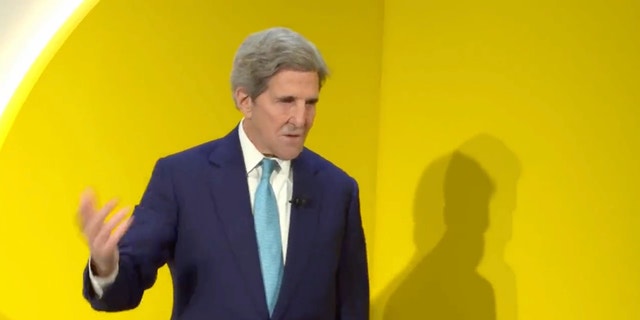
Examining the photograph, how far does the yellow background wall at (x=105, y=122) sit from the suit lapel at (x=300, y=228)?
2.49 ft

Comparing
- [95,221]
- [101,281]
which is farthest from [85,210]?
[101,281]

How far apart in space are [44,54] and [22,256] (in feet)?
1.75

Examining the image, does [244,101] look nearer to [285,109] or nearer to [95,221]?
[285,109]

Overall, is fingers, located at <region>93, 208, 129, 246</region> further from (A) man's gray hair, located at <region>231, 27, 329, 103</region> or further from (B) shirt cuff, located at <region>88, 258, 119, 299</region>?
(A) man's gray hair, located at <region>231, 27, 329, 103</region>

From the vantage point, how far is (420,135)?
2893 millimetres

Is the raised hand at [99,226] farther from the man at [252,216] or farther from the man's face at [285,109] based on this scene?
the man's face at [285,109]

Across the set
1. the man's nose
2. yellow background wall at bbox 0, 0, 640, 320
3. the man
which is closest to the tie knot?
the man

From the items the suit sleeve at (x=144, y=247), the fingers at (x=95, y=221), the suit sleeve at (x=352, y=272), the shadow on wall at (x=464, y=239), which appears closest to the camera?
the fingers at (x=95, y=221)

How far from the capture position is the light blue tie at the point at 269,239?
5.98 ft

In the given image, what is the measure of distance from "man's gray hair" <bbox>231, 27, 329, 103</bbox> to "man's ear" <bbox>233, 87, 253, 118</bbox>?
13 mm

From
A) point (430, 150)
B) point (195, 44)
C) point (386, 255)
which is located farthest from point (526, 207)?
point (195, 44)

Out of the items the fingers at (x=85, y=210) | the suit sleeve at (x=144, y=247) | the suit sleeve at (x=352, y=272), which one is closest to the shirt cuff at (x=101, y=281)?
the suit sleeve at (x=144, y=247)

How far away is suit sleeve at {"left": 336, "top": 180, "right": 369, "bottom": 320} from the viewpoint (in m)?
1.99

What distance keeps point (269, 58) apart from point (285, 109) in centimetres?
11
